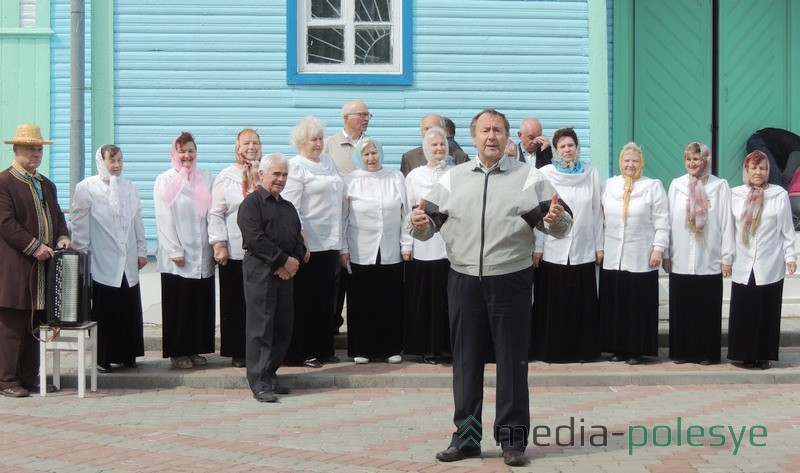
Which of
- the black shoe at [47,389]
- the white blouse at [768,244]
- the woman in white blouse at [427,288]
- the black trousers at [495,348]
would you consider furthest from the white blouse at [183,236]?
the white blouse at [768,244]

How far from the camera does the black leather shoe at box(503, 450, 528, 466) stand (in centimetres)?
702

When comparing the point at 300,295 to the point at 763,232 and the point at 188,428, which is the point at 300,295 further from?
the point at 763,232

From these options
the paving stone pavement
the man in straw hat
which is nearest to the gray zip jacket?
the paving stone pavement

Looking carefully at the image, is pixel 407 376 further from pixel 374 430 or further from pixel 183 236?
pixel 183 236

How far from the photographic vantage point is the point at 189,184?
399 inches

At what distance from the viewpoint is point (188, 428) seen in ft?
26.6

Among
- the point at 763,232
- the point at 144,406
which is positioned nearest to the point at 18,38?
the point at 144,406

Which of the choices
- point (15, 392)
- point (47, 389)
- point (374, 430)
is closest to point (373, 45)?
point (47, 389)

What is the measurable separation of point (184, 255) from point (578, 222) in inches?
121

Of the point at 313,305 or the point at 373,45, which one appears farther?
the point at 373,45

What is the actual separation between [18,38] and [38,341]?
4601mm

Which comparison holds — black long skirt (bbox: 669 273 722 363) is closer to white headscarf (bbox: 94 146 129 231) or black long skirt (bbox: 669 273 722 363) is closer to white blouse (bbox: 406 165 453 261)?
white blouse (bbox: 406 165 453 261)

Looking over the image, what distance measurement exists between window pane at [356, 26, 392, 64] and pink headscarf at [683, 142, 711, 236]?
4.06 m

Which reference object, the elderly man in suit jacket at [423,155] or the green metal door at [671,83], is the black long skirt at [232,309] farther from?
the green metal door at [671,83]
